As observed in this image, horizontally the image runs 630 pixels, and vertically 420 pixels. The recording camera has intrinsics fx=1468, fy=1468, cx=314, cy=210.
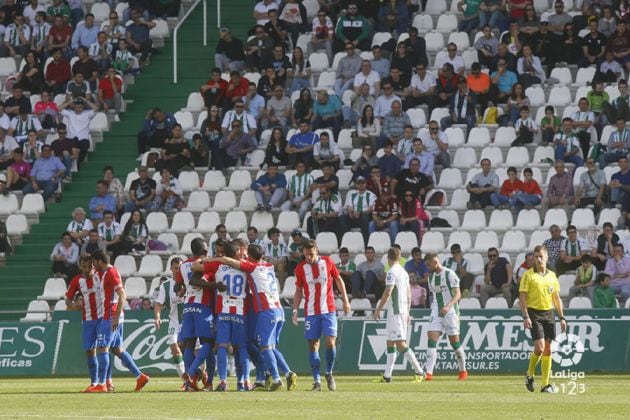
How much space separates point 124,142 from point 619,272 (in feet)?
45.0

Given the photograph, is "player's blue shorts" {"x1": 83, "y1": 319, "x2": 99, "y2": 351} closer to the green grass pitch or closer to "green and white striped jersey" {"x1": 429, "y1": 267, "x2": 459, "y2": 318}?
the green grass pitch

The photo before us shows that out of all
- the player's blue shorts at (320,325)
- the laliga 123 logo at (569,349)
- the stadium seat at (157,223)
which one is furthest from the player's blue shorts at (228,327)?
the stadium seat at (157,223)

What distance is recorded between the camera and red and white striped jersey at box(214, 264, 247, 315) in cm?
2153

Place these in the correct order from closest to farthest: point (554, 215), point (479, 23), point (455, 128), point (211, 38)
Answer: point (554, 215) < point (455, 128) < point (479, 23) < point (211, 38)

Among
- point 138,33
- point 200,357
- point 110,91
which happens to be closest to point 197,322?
point 200,357

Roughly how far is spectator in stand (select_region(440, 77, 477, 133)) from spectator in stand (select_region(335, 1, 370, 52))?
11.0ft

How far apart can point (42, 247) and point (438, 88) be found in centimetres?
1010

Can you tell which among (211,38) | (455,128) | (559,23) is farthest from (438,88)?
(211,38)

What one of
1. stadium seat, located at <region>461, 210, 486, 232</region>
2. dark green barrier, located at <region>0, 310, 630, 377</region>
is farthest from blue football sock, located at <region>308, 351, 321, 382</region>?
stadium seat, located at <region>461, 210, 486, 232</region>

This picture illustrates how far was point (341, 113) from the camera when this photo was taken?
115 ft

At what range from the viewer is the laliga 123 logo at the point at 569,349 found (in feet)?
93.1

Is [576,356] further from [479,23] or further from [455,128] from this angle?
[479,23]

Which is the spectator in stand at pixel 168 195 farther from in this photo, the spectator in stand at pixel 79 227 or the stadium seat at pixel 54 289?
the stadium seat at pixel 54 289

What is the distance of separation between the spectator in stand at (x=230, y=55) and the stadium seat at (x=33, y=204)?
595cm
